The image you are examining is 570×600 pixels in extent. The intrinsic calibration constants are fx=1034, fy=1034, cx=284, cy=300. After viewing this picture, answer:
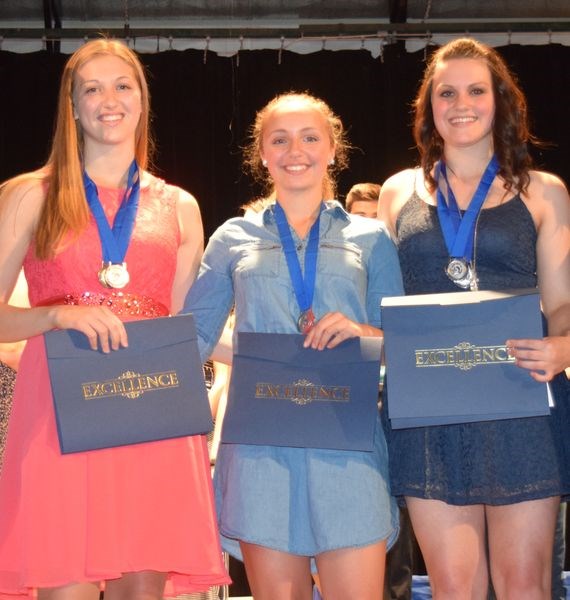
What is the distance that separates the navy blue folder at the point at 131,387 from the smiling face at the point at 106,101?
589 mm

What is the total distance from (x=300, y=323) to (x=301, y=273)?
0.44ft

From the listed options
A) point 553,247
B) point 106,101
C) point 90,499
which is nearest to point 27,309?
point 90,499

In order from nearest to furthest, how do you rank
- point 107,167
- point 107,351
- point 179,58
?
point 107,351, point 107,167, point 179,58

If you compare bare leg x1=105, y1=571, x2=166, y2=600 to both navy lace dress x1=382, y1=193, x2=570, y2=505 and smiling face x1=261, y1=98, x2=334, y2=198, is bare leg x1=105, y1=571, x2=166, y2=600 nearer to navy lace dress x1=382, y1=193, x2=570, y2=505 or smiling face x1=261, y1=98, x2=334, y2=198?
navy lace dress x1=382, y1=193, x2=570, y2=505

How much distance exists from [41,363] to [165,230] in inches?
19.2

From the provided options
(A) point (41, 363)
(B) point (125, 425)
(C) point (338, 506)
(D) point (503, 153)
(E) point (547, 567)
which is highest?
(D) point (503, 153)

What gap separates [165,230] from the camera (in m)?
2.77

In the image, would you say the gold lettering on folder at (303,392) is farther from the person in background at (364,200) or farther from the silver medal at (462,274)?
the person in background at (364,200)

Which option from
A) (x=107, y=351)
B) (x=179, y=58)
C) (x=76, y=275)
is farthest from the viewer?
(x=179, y=58)

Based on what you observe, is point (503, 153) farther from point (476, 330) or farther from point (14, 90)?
point (14, 90)

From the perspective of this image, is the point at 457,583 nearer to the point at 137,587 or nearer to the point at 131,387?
the point at 137,587

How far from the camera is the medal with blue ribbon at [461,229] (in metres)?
2.66

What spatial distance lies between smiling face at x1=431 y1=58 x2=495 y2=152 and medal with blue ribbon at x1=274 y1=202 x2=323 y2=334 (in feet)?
1.47

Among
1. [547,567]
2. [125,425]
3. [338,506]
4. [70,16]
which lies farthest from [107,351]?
[70,16]
